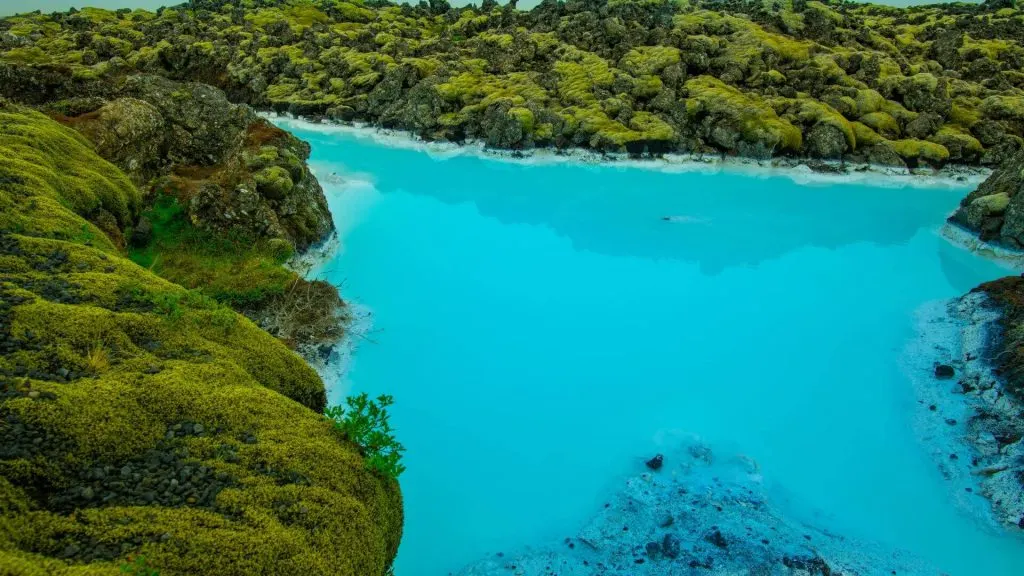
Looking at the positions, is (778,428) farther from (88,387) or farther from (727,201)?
(727,201)

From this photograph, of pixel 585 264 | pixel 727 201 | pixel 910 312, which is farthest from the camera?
pixel 727 201

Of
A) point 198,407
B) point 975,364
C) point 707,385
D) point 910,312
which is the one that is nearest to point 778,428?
point 707,385

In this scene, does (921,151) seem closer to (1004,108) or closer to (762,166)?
(1004,108)

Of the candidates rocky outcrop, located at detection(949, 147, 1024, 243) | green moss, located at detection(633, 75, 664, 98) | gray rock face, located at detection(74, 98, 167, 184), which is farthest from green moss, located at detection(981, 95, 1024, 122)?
gray rock face, located at detection(74, 98, 167, 184)

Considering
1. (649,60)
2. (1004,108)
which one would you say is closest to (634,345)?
(649,60)

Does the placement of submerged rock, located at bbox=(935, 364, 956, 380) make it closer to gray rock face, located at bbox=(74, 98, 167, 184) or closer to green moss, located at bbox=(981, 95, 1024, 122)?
gray rock face, located at bbox=(74, 98, 167, 184)

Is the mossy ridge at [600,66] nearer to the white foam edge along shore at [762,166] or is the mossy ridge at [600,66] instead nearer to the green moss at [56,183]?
the white foam edge along shore at [762,166]
